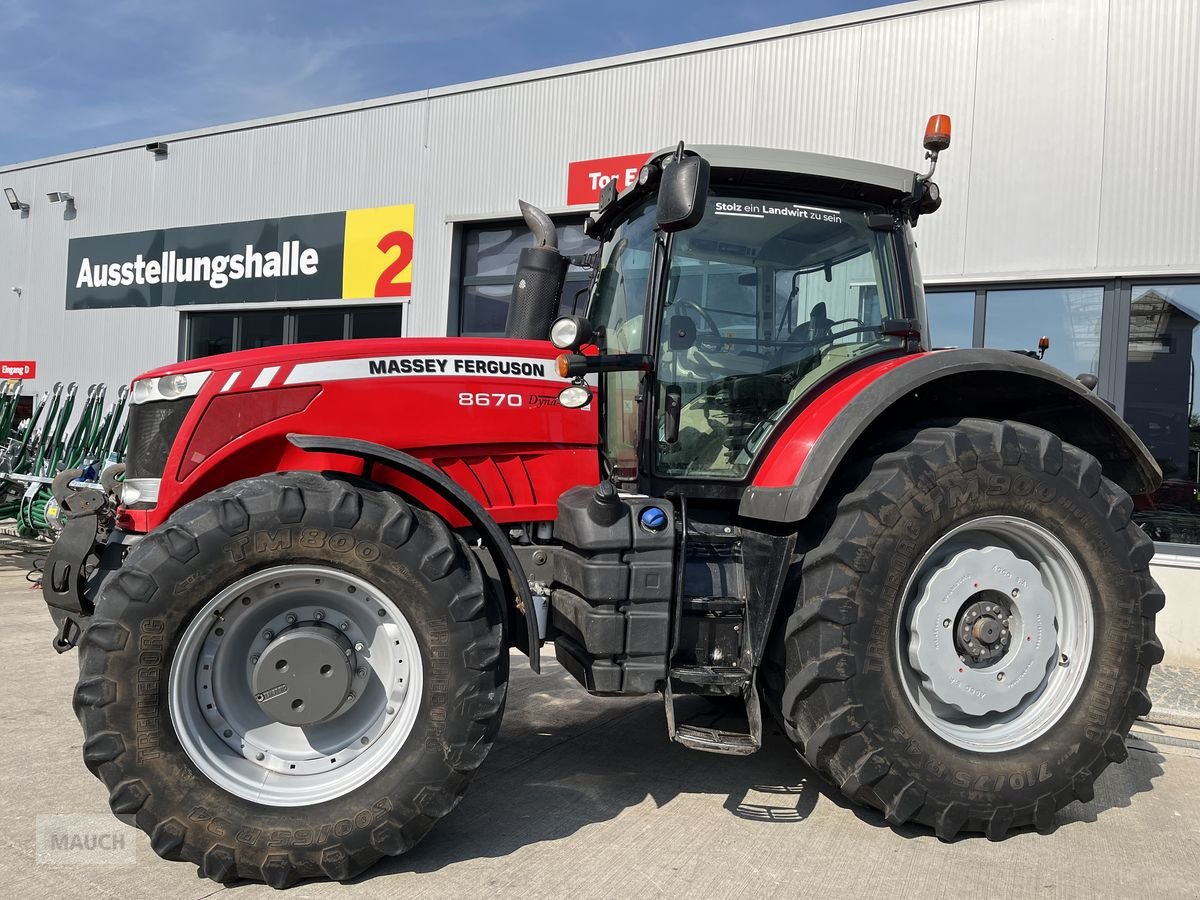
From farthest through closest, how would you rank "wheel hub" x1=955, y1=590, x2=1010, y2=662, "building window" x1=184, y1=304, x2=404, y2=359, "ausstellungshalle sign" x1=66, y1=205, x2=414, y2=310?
1. "building window" x1=184, y1=304, x2=404, y2=359
2. "ausstellungshalle sign" x1=66, y1=205, x2=414, y2=310
3. "wheel hub" x1=955, y1=590, x2=1010, y2=662

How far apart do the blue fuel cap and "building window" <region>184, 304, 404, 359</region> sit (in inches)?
321

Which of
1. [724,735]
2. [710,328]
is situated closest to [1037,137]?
[710,328]

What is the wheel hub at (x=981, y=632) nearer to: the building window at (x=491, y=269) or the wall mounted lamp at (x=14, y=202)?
the building window at (x=491, y=269)

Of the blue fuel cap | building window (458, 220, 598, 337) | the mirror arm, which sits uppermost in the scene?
building window (458, 220, 598, 337)

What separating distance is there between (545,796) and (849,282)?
227cm

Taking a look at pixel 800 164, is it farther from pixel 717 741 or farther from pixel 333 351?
pixel 717 741

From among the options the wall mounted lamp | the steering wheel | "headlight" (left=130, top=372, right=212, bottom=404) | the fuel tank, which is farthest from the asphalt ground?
the wall mounted lamp

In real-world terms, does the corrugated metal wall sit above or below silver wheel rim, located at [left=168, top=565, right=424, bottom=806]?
above

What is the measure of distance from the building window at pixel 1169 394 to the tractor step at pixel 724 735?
5.24 m

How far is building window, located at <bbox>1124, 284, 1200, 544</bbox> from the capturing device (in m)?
6.73

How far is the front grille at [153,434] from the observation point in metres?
3.18

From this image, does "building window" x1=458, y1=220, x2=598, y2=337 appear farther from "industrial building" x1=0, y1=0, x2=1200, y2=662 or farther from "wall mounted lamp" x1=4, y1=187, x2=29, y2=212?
"wall mounted lamp" x1=4, y1=187, x2=29, y2=212

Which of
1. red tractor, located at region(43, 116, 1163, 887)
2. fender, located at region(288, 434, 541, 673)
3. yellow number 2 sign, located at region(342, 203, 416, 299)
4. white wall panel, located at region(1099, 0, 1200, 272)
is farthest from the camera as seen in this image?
yellow number 2 sign, located at region(342, 203, 416, 299)

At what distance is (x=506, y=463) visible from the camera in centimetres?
348
